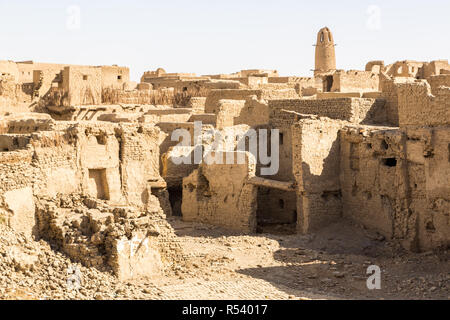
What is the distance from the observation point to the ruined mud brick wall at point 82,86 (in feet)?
102

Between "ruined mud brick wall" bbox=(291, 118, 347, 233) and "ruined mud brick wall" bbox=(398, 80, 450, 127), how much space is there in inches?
81.7

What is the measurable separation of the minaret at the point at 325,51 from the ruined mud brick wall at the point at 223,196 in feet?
118

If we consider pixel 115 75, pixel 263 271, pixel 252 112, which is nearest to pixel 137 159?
pixel 263 271

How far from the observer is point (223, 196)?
1955 centimetres

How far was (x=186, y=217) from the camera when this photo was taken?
20297mm

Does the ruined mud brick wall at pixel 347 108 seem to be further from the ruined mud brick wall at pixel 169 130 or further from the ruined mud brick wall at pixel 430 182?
the ruined mud brick wall at pixel 169 130

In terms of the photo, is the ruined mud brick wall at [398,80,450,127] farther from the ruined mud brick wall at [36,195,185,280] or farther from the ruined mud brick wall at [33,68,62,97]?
the ruined mud brick wall at [33,68,62,97]

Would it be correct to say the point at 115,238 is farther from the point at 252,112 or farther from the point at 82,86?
the point at 82,86

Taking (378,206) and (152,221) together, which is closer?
(152,221)

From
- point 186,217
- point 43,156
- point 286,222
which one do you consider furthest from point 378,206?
point 43,156

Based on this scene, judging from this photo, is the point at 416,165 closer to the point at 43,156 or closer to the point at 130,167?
the point at 130,167

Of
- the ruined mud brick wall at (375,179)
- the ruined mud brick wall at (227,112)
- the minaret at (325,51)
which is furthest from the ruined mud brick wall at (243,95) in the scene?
the minaret at (325,51)

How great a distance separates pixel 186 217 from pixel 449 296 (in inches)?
362

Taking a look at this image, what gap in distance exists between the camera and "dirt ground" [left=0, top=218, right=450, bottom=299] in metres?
12.5
